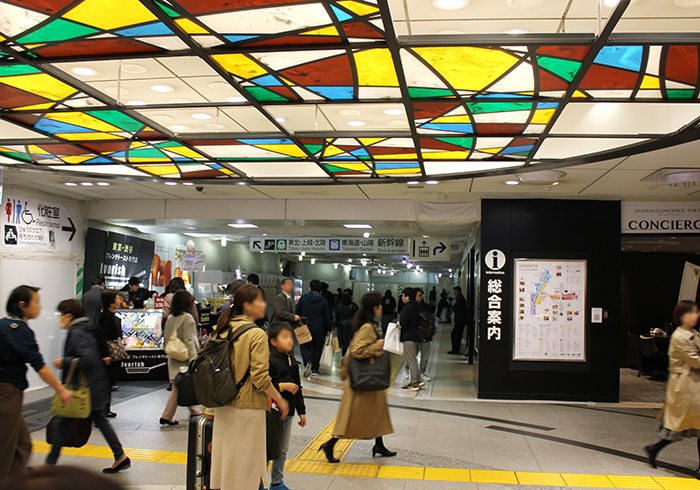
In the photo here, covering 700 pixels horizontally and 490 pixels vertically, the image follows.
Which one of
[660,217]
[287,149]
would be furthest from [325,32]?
[660,217]

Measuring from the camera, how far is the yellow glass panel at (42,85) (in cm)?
410

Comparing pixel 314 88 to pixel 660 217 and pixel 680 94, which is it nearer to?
pixel 680 94

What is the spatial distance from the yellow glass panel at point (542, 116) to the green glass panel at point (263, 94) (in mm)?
2155

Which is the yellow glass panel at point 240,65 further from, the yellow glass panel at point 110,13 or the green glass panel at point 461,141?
the green glass panel at point 461,141

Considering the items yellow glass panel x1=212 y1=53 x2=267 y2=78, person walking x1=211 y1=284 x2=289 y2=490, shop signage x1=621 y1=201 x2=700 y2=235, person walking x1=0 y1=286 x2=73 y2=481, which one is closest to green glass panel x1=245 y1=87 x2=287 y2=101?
A: yellow glass panel x1=212 y1=53 x2=267 y2=78

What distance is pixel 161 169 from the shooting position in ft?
24.5

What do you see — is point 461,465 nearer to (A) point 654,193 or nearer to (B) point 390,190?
(B) point 390,190

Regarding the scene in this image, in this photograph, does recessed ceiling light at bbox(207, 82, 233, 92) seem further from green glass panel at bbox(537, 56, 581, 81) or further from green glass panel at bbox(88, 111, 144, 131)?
green glass panel at bbox(537, 56, 581, 81)

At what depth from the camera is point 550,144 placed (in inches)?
234

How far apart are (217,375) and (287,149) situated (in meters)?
3.46

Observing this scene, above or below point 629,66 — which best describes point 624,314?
below

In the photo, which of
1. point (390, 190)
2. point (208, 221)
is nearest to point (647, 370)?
point (390, 190)

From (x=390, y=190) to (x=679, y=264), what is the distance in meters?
8.19

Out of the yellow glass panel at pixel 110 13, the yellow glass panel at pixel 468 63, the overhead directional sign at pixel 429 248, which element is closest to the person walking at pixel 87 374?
the yellow glass panel at pixel 110 13
